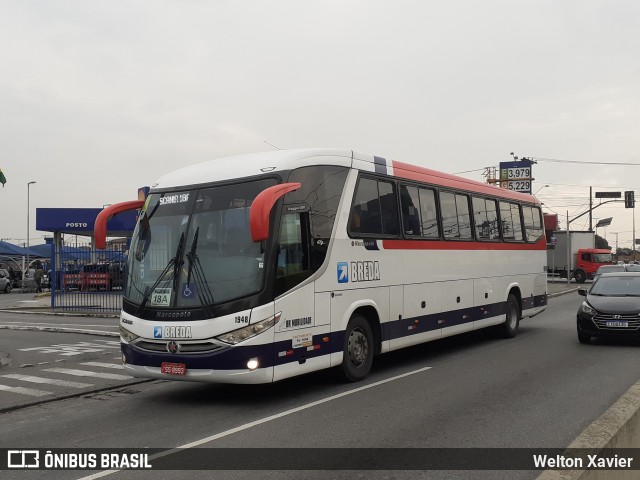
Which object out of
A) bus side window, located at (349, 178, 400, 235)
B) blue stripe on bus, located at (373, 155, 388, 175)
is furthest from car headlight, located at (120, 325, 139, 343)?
blue stripe on bus, located at (373, 155, 388, 175)

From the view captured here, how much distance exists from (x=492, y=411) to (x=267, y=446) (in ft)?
9.26

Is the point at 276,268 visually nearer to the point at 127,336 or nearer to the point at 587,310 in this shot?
the point at 127,336

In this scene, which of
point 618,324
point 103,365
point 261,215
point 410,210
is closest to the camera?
point 261,215

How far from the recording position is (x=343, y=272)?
8.88 m

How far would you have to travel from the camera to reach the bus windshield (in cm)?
762

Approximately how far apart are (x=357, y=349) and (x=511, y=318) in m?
6.85

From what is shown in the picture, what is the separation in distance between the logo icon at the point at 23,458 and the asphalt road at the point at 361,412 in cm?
23

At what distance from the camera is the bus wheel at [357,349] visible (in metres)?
8.93

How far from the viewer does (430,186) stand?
454 inches

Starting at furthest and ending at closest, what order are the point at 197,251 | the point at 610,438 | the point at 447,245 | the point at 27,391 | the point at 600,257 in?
the point at 600,257 < the point at 447,245 < the point at 27,391 < the point at 197,251 < the point at 610,438

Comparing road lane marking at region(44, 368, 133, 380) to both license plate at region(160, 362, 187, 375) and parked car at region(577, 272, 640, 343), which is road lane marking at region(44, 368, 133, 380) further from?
parked car at region(577, 272, 640, 343)

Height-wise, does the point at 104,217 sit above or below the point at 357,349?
above

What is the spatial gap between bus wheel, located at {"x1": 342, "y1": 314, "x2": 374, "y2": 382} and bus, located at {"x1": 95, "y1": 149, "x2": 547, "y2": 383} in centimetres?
2

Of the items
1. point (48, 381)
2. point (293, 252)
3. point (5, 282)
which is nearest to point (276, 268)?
point (293, 252)
